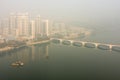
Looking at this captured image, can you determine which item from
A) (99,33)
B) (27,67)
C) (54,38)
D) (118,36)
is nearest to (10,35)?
(54,38)

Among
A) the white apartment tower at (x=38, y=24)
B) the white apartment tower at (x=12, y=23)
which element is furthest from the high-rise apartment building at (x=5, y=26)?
the white apartment tower at (x=38, y=24)

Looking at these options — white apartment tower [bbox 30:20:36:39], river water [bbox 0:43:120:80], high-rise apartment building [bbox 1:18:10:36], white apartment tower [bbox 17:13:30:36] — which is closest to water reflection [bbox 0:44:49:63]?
river water [bbox 0:43:120:80]

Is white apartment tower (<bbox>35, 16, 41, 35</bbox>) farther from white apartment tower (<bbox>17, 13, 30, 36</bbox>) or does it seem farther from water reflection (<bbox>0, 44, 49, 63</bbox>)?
water reflection (<bbox>0, 44, 49, 63</bbox>)

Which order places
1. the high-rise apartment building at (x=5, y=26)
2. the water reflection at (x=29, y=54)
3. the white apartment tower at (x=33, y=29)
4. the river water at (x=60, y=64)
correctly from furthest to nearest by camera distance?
the white apartment tower at (x=33, y=29) < the high-rise apartment building at (x=5, y=26) < the water reflection at (x=29, y=54) < the river water at (x=60, y=64)

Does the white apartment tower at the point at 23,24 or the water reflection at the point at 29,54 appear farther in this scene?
the white apartment tower at the point at 23,24

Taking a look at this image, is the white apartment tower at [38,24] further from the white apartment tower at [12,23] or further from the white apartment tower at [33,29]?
the white apartment tower at [12,23]

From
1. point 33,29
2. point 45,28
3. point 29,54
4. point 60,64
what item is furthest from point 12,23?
point 60,64

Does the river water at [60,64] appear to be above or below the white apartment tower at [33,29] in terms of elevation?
below
